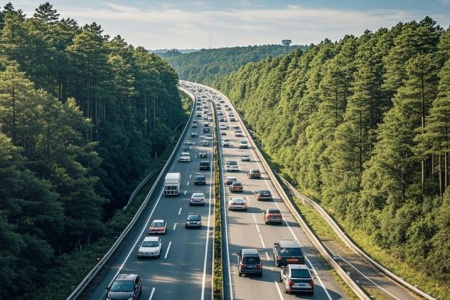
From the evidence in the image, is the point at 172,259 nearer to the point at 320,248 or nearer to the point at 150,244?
the point at 150,244

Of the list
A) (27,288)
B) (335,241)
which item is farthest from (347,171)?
(27,288)

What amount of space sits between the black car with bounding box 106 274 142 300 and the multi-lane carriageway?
1523mm

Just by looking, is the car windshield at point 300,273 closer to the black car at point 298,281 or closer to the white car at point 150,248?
the black car at point 298,281

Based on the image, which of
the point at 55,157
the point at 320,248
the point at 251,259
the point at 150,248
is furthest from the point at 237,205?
the point at 251,259

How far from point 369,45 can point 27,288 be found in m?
53.4

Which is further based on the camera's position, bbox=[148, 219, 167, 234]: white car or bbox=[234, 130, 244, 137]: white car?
bbox=[234, 130, 244, 137]: white car

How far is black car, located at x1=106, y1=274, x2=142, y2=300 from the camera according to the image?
2681 centimetres

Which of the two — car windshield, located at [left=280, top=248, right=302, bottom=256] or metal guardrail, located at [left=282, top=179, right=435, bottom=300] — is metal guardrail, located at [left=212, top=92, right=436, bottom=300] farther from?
car windshield, located at [left=280, top=248, right=302, bottom=256]

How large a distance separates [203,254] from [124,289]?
11.6 meters

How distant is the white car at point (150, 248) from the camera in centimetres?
3681

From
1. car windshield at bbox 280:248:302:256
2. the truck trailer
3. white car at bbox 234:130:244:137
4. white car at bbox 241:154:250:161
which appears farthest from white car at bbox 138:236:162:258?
white car at bbox 234:130:244:137

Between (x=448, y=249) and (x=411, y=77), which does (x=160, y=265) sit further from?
(x=411, y=77)

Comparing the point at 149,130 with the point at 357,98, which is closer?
the point at 357,98

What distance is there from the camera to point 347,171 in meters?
57.0
